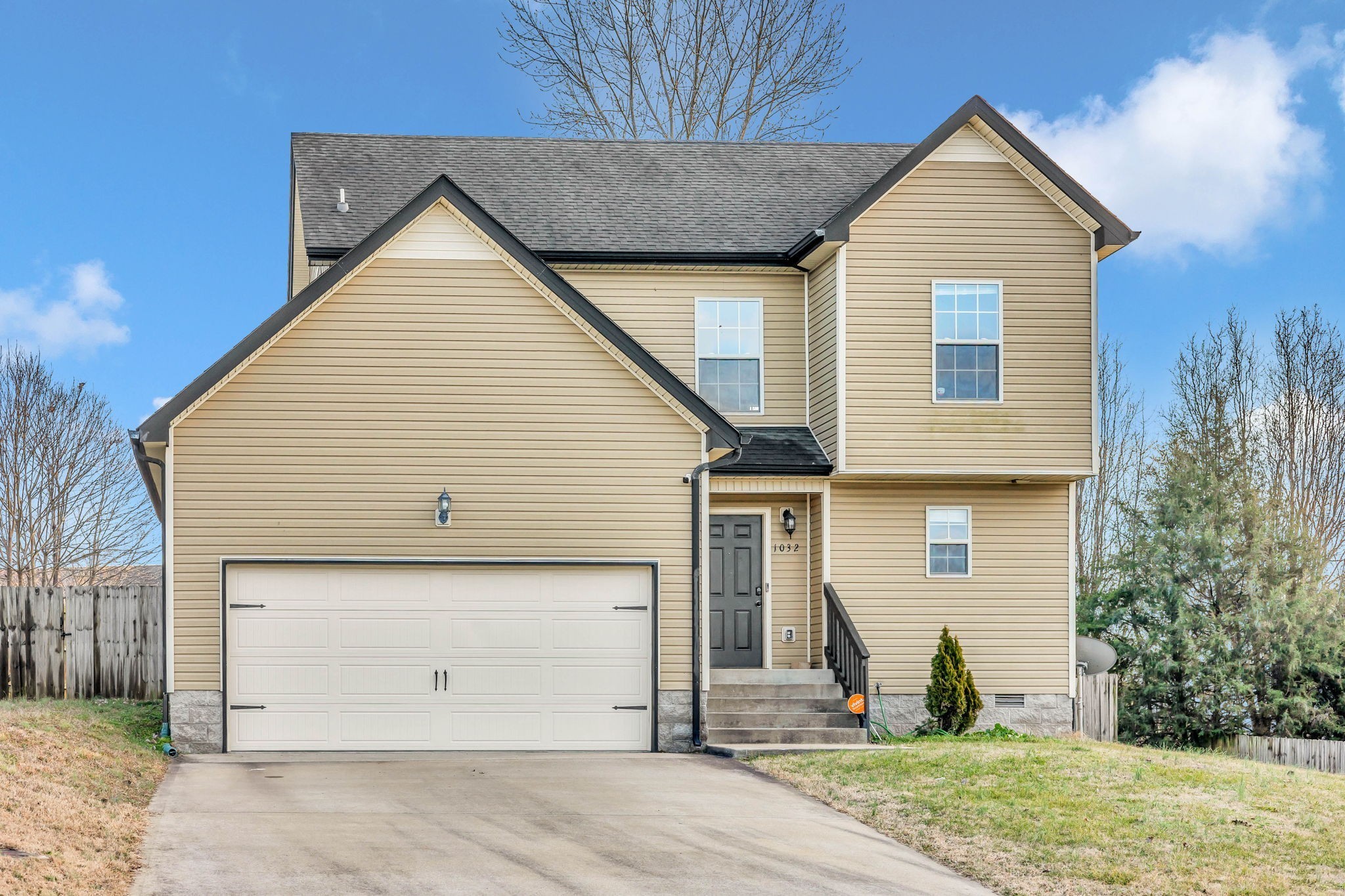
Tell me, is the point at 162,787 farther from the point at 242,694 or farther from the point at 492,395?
the point at 492,395

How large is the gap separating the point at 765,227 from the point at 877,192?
2183 millimetres

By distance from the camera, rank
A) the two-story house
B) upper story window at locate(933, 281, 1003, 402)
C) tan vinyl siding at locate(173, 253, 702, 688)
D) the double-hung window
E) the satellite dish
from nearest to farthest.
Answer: tan vinyl siding at locate(173, 253, 702, 688) < the two-story house < upper story window at locate(933, 281, 1003, 402) < the double-hung window < the satellite dish

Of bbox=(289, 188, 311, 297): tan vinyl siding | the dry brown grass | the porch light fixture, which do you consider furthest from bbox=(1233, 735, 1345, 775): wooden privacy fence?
bbox=(289, 188, 311, 297): tan vinyl siding

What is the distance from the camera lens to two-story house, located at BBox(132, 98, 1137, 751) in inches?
561

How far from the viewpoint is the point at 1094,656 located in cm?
1955

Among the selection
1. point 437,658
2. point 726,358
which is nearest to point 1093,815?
point 437,658

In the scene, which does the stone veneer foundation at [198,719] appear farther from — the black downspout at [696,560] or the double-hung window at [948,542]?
the double-hung window at [948,542]

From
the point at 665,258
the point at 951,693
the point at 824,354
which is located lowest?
the point at 951,693

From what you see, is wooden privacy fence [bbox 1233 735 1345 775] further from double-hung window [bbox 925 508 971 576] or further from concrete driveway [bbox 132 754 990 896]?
concrete driveway [bbox 132 754 990 896]

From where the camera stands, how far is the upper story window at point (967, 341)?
16.9 metres

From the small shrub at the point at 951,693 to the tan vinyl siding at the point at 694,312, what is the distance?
3.70 m

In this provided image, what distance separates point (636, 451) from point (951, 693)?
16.5 feet

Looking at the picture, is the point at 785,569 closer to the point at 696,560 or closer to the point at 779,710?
the point at 779,710

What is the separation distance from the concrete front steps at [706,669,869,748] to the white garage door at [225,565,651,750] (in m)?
1.27
